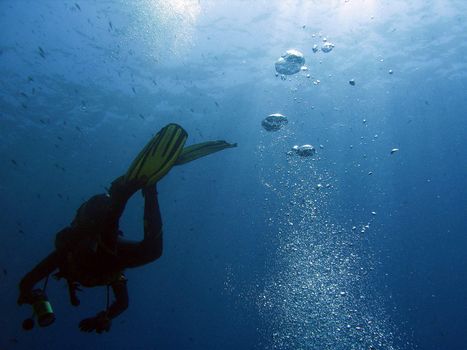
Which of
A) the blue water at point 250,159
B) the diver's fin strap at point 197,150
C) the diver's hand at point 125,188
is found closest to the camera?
the diver's hand at point 125,188

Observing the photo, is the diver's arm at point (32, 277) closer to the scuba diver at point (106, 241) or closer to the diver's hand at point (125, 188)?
the scuba diver at point (106, 241)

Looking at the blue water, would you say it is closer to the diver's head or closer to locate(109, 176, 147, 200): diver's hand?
the diver's head

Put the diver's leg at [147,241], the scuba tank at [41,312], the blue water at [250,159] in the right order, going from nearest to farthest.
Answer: the scuba tank at [41,312] → the diver's leg at [147,241] → the blue water at [250,159]

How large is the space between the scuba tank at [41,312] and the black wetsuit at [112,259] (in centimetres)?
12

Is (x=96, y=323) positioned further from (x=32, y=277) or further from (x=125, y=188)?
(x=125, y=188)

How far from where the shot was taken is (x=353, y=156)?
44.3m

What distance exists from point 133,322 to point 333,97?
Result: 50.9 m

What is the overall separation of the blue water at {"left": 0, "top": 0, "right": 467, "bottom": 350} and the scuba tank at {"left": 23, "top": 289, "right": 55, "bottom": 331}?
47.7ft

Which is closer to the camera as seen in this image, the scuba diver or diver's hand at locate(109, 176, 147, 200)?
the scuba diver

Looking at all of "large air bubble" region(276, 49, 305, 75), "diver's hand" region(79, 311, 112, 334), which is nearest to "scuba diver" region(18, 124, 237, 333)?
"diver's hand" region(79, 311, 112, 334)

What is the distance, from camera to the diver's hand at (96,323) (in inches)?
171

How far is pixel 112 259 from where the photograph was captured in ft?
14.8

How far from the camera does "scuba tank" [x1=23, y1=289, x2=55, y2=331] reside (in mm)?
3682

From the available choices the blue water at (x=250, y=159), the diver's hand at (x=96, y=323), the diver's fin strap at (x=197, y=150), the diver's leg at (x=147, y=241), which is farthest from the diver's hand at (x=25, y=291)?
the blue water at (x=250, y=159)
